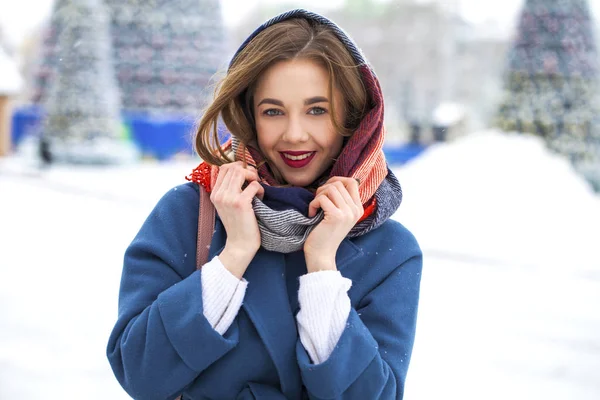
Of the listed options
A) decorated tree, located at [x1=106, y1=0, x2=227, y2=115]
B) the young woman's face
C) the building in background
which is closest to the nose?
the young woman's face

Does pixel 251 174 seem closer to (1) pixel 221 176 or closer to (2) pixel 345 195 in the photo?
(1) pixel 221 176

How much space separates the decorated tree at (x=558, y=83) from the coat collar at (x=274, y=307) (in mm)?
11223

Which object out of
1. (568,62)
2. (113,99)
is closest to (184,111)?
(113,99)

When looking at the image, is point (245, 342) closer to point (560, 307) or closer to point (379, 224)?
point (379, 224)

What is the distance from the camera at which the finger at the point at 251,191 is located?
4.68ft

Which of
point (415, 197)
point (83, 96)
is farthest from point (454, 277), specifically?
point (83, 96)

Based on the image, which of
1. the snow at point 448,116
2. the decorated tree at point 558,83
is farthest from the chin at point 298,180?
the snow at point 448,116

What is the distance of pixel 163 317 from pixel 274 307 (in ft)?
0.76

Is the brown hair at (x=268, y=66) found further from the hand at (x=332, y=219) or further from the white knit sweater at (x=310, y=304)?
the white knit sweater at (x=310, y=304)

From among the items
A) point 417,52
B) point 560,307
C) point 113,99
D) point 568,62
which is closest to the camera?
point 560,307

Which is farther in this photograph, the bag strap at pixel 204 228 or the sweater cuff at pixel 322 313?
the bag strap at pixel 204 228

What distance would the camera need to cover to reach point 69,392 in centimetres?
343

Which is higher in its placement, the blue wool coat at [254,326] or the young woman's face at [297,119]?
the young woman's face at [297,119]

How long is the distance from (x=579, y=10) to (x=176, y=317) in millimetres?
12515
